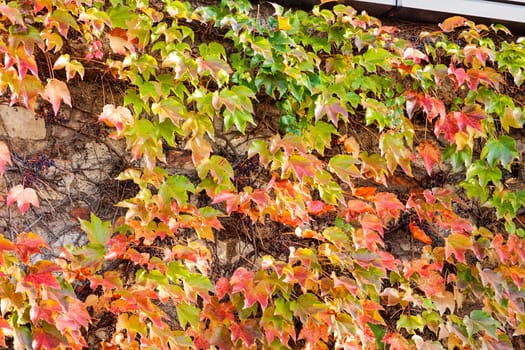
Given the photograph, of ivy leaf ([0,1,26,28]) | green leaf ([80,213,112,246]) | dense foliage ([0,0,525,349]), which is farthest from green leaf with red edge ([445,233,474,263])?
ivy leaf ([0,1,26,28])

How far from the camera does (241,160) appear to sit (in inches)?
95.5

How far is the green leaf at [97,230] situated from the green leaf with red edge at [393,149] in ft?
3.70

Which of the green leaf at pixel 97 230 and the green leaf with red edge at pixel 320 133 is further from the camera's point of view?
the green leaf with red edge at pixel 320 133

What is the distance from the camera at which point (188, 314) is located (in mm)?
2201

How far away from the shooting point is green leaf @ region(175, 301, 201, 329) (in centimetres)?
219

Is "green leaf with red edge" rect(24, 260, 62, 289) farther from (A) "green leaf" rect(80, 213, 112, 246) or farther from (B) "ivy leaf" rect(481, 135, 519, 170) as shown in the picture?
(B) "ivy leaf" rect(481, 135, 519, 170)

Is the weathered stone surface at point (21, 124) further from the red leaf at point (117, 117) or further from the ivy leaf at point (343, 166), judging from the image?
the ivy leaf at point (343, 166)

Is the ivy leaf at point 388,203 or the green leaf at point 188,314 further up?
the ivy leaf at point 388,203

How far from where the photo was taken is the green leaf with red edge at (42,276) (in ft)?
6.31

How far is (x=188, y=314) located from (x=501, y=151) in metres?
1.46

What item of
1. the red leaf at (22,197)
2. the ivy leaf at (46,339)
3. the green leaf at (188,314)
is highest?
the red leaf at (22,197)

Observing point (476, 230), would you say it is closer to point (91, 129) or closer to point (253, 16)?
point (253, 16)

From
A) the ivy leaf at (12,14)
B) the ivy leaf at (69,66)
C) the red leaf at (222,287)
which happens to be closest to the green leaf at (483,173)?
the red leaf at (222,287)

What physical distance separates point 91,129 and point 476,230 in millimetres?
1644
